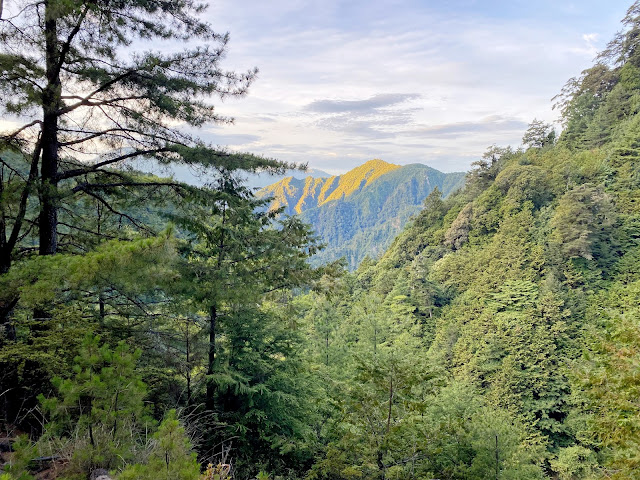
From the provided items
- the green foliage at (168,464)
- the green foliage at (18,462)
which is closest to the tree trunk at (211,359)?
the green foliage at (18,462)

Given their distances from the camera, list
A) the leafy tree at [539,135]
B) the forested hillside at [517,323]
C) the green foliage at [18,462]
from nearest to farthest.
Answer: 1. the green foliage at [18,462]
2. the forested hillside at [517,323]
3. the leafy tree at [539,135]

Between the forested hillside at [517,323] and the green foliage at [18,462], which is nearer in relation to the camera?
the green foliage at [18,462]

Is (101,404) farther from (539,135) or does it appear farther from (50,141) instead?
(539,135)

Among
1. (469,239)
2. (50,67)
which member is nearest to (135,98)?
(50,67)

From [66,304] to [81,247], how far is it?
4.24 ft

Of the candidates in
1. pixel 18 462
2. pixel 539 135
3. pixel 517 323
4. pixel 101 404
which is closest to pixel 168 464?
pixel 101 404

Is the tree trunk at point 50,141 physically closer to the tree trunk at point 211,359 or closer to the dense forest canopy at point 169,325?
the dense forest canopy at point 169,325

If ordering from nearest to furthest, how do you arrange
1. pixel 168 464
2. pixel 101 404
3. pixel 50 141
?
pixel 168 464 < pixel 101 404 < pixel 50 141

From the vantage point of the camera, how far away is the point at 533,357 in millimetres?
21594

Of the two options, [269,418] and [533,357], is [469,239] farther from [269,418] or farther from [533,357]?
[269,418]

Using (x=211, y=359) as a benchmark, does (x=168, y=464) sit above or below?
Result: above

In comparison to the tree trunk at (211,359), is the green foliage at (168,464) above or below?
above

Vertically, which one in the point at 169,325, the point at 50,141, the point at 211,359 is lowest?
the point at 211,359

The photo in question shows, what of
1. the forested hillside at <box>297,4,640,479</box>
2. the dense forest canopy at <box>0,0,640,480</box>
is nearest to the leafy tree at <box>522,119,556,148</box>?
the forested hillside at <box>297,4,640,479</box>
